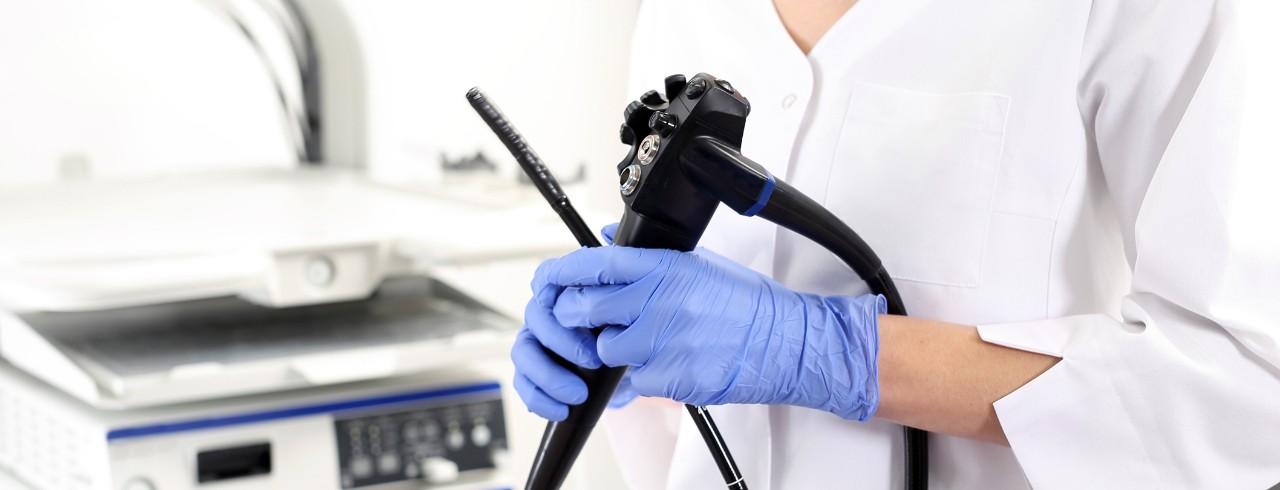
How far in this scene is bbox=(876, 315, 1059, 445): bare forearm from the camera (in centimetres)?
77

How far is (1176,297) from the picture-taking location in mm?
713

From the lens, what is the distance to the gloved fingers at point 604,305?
2.44 feet

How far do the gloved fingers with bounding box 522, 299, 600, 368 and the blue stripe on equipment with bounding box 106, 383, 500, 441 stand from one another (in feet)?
1.61

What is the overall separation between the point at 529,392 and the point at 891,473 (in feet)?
1.03

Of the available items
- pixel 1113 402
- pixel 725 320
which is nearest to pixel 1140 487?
pixel 1113 402

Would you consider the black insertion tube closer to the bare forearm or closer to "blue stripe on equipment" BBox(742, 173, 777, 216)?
"blue stripe on equipment" BBox(742, 173, 777, 216)

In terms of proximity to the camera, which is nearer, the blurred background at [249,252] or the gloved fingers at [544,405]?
the gloved fingers at [544,405]

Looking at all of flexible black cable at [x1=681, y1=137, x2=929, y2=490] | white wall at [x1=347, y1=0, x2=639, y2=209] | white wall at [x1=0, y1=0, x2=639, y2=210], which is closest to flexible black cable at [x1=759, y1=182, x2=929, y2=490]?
flexible black cable at [x1=681, y1=137, x2=929, y2=490]

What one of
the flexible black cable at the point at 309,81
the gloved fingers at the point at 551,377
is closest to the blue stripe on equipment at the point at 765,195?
the gloved fingers at the point at 551,377

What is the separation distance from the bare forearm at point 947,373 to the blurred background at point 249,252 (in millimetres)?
567

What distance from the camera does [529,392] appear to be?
2.73 feet

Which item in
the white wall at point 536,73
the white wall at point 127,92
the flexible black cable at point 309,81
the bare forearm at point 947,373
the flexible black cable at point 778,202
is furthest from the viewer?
the white wall at point 536,73

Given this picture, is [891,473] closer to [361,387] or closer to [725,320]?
[725,320]

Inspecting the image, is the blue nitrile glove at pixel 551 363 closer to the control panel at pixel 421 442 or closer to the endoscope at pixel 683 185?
the endoscope at pixel 683 185
